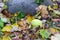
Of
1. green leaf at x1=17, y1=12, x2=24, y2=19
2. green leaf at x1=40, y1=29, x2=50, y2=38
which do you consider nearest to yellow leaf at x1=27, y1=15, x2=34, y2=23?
green leaf at x1=17, y1=12, x2=24, y2=19

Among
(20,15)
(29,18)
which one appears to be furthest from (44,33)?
(20,15)

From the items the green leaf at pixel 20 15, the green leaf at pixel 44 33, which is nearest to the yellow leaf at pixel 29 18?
the green leaf at pixel 20 15

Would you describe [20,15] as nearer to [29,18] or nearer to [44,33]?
[29,18]

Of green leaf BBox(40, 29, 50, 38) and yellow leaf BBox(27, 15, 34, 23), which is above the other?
yellow leaf BBox(27, 15, 34, 23)

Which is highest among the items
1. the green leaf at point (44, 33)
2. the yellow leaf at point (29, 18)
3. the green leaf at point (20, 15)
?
the green leaf at point (20, 15)

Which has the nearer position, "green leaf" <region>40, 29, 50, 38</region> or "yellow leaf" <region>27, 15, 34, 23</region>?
"green leaf" <region>40, 29, 50, 38</region>

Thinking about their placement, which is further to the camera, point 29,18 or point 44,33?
point 29,18

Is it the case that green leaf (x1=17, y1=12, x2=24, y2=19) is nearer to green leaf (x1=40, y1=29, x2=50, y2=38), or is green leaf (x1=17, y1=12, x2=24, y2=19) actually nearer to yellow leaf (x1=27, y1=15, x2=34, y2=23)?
yellow leaf (x1=27, y1=15, x2=34, y2=23)

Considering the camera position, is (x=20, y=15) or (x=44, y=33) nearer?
(x=44, y=33)

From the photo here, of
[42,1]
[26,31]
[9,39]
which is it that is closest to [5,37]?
[9,39]

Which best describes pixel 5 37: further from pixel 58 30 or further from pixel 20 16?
pixel 58 30

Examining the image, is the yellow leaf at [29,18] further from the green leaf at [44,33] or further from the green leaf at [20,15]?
the green leaf at [44,33]

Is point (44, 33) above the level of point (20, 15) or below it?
below
